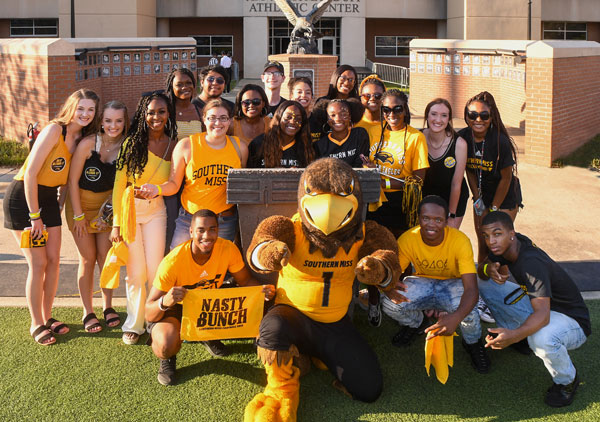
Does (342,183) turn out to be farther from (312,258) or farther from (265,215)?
(265,215)

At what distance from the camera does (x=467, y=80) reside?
54.3 feet

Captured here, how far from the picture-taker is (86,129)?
4.41 metres

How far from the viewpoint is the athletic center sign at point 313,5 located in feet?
96.0

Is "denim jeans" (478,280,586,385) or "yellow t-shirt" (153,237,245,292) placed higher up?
"yellow t-shirt" (153,237,245,292)

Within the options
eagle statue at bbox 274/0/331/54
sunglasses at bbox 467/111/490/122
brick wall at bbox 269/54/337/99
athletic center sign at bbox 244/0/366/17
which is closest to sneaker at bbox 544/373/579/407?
sunglasses at bbox 467/111/490/122

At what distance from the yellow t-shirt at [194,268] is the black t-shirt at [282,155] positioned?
0.79 m

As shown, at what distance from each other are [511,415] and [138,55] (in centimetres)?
1386

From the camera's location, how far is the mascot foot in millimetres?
3303

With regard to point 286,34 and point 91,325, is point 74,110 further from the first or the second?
point 286,34

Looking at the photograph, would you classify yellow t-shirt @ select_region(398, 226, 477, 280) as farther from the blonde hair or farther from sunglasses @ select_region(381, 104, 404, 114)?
the blonde hair

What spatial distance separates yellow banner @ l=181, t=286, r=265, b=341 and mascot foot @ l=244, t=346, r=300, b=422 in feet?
1.22

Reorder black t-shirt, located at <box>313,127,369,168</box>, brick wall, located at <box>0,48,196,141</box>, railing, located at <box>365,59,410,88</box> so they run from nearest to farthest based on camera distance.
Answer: black t-shirt, located at <box>313,127,369,168</box> → brick wall, located at <box>0,48,196,141</box> → railing, located at <box>365,59,410,88</box>

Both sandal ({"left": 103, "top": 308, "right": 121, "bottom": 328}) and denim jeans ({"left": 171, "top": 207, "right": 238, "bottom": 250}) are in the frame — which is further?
sandal ({"left": 103, "top": 308, "right": 121, "bottom": 328})

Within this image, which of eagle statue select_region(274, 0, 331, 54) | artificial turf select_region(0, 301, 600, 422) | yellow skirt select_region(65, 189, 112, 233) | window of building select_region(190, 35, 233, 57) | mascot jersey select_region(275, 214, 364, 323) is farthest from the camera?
window of building select_region(190, 35, 233, 57)
